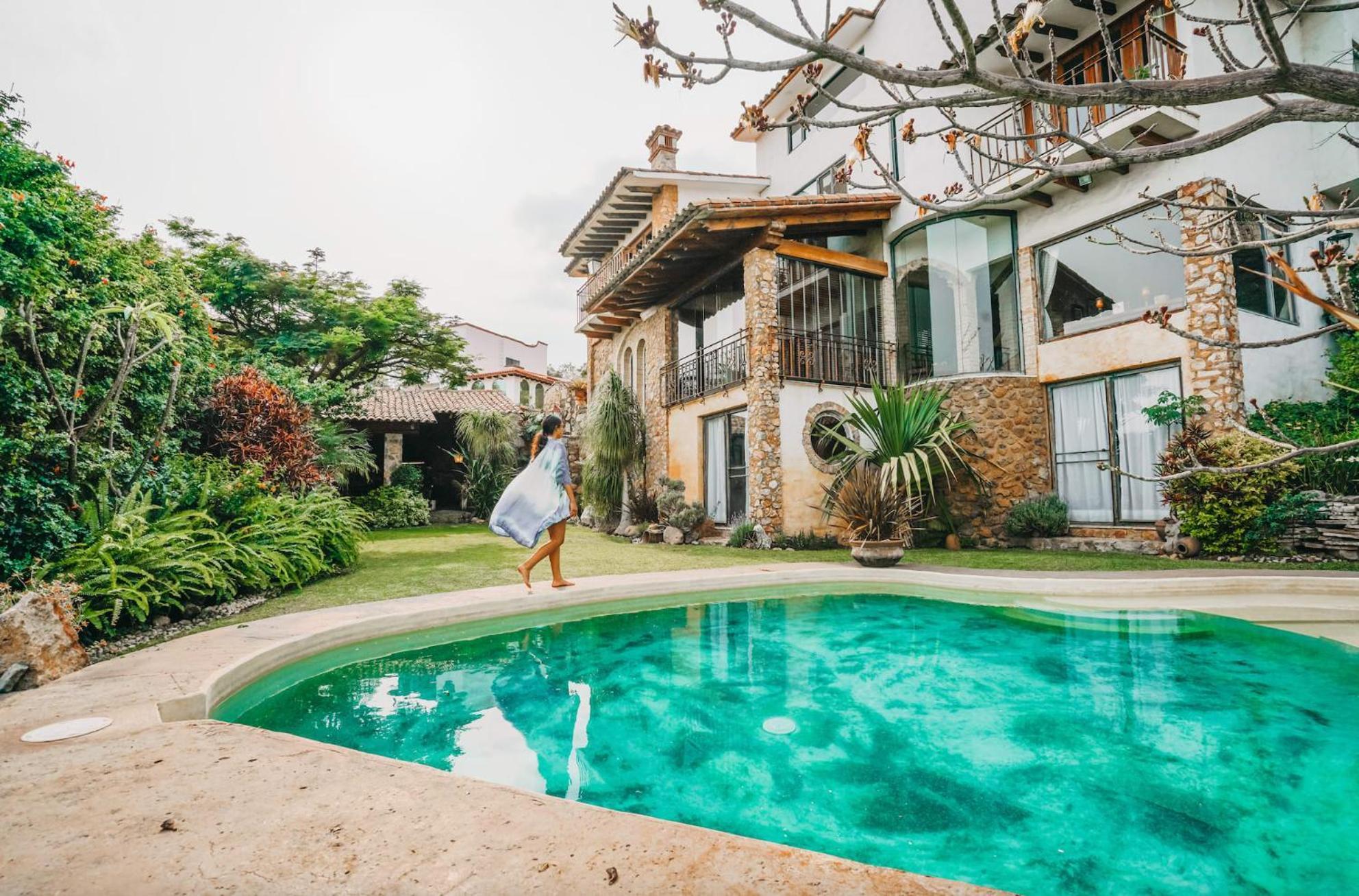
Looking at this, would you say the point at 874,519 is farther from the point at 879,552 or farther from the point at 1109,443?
the point at 1109,443

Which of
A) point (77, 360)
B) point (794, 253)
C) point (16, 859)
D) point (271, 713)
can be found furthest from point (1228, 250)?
point (794, 253)

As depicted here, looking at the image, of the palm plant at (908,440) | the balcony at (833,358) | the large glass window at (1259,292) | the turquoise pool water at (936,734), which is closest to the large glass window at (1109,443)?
the palm plant at (908,440)

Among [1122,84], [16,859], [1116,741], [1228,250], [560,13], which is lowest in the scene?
[1116,741]

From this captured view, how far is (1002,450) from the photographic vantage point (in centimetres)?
1065

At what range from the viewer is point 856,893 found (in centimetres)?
134

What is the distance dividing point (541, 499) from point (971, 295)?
9.28 metres

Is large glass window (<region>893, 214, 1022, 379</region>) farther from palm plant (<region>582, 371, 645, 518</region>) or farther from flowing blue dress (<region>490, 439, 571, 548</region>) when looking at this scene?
flowing blue dress (<region>490, 439, 571, 548</region>)

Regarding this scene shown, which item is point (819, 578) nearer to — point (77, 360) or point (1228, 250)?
point (1228, 250)

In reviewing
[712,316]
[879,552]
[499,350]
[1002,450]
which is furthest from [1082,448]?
[499,350]

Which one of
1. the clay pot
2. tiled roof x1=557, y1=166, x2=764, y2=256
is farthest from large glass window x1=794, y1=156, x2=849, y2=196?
the clay pot

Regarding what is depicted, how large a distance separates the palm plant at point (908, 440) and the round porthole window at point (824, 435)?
0.72m

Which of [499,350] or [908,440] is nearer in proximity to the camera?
[908,440]

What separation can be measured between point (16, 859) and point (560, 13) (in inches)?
143

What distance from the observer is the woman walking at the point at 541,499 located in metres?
6.47
